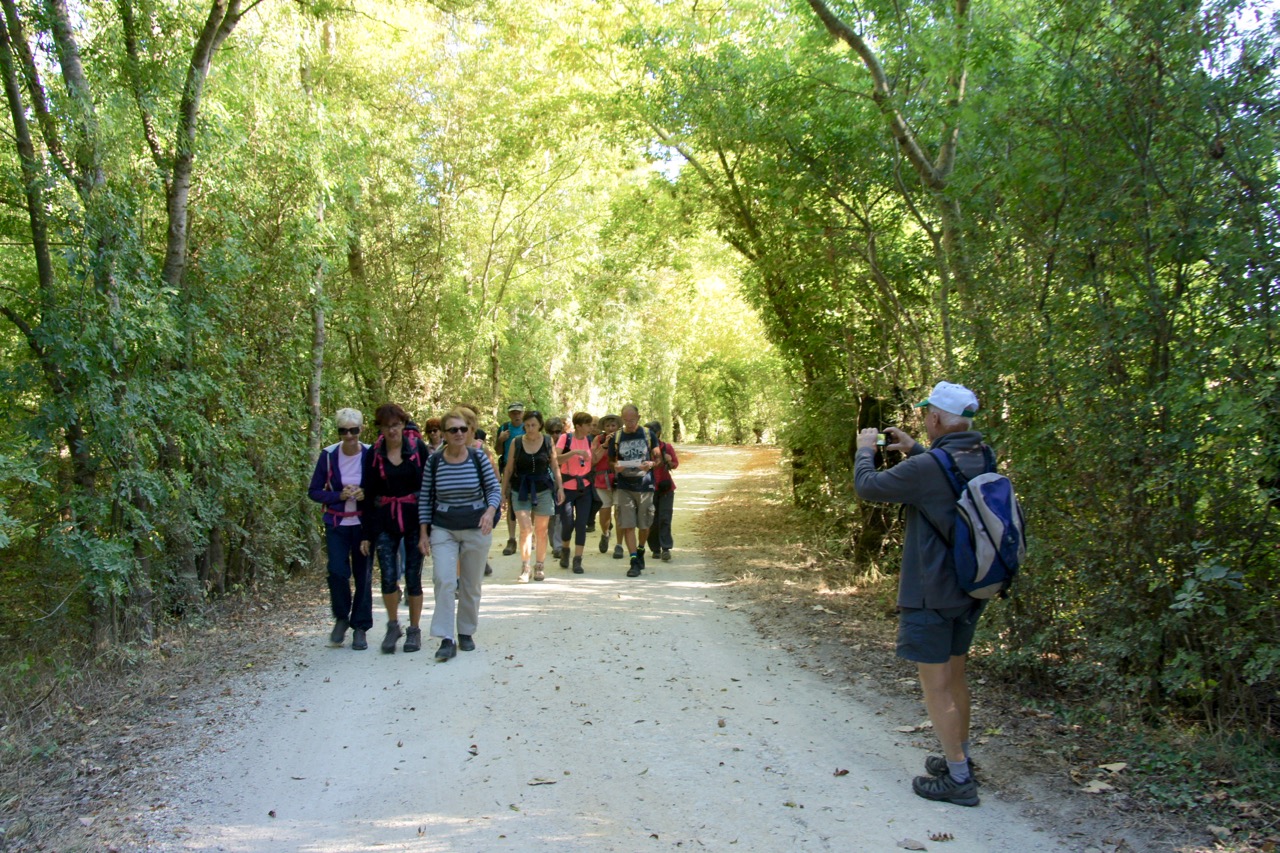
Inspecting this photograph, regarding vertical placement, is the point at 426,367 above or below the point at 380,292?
below

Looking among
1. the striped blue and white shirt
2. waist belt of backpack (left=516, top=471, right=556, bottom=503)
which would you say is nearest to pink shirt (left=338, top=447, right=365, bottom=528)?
→ the striped blue and white shirt

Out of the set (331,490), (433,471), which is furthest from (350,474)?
(433,471)

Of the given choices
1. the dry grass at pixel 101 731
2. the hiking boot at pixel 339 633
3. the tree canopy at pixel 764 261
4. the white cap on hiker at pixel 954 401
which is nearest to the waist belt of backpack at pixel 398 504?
the hiking boot at pixel 339 633

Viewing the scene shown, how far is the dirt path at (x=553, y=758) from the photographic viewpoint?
3953mm

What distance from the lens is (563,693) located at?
19.7ft

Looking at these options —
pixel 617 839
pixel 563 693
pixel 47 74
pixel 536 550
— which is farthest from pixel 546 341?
pixel 617 839

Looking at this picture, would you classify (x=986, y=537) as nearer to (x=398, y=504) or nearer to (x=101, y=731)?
(x=398, y=504)

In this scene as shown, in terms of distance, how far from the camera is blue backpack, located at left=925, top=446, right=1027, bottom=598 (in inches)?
157

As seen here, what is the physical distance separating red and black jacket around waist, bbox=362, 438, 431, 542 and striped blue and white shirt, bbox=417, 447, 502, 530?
183mm

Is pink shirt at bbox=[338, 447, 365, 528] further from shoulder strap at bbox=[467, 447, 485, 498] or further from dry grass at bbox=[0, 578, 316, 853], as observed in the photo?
dry grass at bbox=[0, 578, 316, 853]

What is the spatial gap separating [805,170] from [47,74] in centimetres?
687

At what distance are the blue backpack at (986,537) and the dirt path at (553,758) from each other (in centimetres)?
107

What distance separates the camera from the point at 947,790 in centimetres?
415

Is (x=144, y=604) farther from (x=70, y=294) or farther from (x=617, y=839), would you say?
(x=617, y=839)
